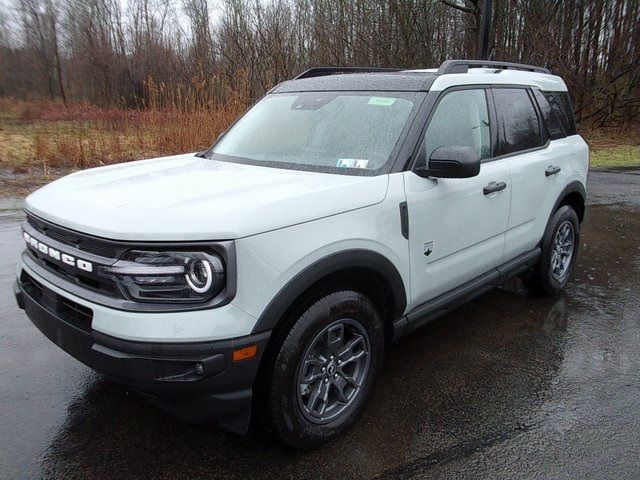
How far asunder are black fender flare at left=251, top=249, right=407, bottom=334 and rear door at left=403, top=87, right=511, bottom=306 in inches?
6.7

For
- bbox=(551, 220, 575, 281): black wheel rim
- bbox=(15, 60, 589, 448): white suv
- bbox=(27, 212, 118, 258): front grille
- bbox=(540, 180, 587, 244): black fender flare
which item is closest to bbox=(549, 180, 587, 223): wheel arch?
bbox=(540, 180, 587, 244): black fender flare

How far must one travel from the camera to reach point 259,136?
3564 millimetres

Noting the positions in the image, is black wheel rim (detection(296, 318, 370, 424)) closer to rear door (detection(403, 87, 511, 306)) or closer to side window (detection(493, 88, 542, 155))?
rear door (detection(403, 87, 511, 306))

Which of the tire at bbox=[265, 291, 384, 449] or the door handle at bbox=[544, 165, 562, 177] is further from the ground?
the door handle at bbox=[544, 165, 562, 177]

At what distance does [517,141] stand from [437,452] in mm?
2434

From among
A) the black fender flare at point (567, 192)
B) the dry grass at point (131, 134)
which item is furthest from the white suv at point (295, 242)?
the dry grass at point (131, 134)

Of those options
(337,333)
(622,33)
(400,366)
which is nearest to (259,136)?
(337,333)

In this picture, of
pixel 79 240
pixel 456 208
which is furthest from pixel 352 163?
pixel 79 240

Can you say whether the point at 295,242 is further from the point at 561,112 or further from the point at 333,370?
the point at 561,112

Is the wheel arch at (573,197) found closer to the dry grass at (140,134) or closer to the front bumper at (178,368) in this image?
the front bumper at (178,368)

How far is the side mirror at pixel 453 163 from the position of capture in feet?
9.14

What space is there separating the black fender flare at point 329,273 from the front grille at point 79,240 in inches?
27.3

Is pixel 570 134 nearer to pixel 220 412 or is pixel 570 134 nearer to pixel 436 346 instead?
pixel 436 346

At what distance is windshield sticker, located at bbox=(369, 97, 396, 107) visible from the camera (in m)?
3.18
